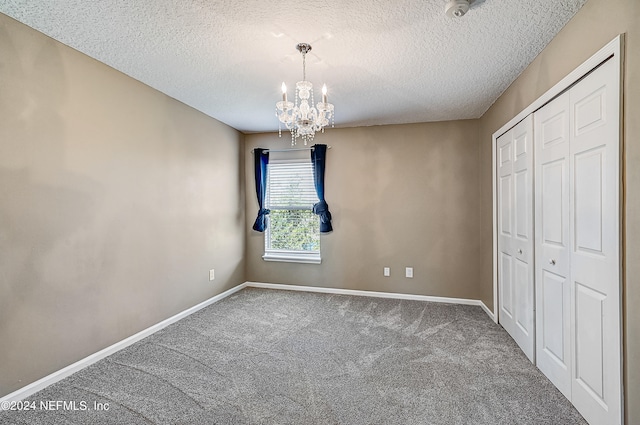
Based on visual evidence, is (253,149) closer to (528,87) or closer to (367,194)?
(367,194)

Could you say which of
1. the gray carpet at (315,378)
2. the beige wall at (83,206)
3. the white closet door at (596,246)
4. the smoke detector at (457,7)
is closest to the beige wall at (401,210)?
the gray carpet at (315,378)

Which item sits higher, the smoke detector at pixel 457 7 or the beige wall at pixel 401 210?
the smoke detector at pixel 457 7

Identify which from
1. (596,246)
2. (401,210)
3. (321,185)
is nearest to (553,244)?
(596,246)

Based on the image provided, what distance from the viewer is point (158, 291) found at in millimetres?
3191

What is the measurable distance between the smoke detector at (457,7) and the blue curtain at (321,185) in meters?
2.76

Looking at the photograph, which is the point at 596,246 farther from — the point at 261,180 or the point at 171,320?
the point at 261,180

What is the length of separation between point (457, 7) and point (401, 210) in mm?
2810

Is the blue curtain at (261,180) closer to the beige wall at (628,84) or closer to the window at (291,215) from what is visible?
the window at (291,215)

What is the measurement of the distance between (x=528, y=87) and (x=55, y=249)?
399cm

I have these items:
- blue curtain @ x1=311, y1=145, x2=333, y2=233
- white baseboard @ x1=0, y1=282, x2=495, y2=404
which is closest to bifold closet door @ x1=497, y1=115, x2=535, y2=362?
white baseboard @ x1=0, y1=282, x2=495, y2=404

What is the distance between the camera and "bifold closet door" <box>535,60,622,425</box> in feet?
5.17

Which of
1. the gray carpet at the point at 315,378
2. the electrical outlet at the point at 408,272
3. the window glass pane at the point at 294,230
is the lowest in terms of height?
the gray carpet at the point at 315,378

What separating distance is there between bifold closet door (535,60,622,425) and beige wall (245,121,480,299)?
1.69m

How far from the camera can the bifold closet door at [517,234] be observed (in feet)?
8.32
